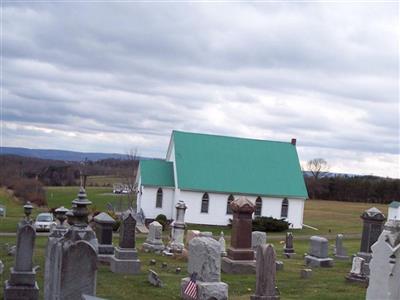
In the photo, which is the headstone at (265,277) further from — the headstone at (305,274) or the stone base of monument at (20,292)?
the headstone at (305,274)

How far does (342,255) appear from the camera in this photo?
25.3m

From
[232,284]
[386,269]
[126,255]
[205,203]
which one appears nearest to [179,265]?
[126,255]

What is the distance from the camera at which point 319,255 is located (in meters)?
22.0

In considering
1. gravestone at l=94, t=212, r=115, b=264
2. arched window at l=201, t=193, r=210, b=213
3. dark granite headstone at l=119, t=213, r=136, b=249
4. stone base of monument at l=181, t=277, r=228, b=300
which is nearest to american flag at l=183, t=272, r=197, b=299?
stone base of monument at l=181, t=277, r=228, b=300

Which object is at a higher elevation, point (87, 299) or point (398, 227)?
point (398, 227)

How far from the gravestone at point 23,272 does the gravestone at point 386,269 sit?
7.59 meters

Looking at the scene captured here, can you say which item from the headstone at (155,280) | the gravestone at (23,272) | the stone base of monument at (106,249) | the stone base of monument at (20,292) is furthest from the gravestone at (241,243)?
the stone base of monument at (20,292)

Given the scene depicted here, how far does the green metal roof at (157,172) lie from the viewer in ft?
137

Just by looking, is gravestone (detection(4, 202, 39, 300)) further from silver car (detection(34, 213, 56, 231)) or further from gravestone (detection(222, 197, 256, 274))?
silver car (detection(34, 213, 56, 231))

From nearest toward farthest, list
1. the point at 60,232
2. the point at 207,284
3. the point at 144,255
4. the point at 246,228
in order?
the point at 207,284
the point at 60,232
the point at 246,228
the point at 144,255

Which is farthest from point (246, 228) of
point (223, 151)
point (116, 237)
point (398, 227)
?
point (223, 151)

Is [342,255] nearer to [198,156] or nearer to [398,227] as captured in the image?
[398,227]

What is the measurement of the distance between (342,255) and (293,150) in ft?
68.7

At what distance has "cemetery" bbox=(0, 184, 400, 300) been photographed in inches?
376
